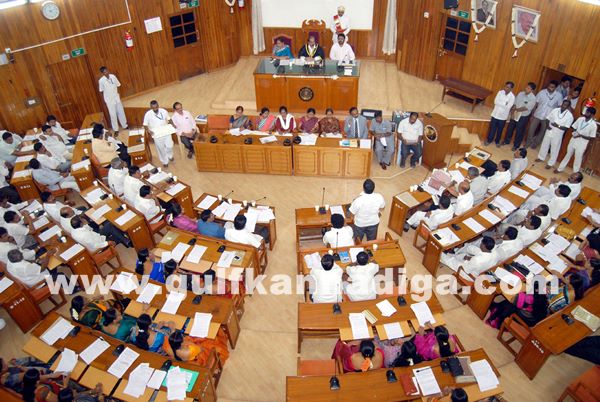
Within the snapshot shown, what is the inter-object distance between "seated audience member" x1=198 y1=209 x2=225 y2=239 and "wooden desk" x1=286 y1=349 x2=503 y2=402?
3.50m

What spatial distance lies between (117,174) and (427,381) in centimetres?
780

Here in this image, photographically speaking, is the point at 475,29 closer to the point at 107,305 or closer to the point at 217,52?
the point at 217,52

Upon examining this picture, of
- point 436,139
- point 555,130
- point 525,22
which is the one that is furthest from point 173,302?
point 525,22

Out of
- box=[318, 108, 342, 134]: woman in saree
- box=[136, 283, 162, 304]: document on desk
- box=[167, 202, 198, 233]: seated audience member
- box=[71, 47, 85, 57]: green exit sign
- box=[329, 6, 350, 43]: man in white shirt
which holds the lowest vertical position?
box=[136, 283, 162, 304]: document on desk

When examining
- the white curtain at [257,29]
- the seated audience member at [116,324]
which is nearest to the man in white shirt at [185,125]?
the white curtain at [257,29]

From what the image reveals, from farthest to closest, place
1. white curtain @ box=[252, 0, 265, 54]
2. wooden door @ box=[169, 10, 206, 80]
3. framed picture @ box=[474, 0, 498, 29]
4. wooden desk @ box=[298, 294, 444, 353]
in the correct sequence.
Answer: white curtain @ box=[252, 0, 265, 54] < wooden door @ box=[169, 10, 206, 80] < framed picture @ box=[474, 0, 498, 29] < wooden desk @ box=[298, 294, 444, 353]

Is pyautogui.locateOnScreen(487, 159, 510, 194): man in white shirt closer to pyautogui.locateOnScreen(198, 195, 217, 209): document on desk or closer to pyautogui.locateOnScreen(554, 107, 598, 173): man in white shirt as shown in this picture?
pyautogui.locateOnScreen(554, 107, 598, 173): man in white shirt

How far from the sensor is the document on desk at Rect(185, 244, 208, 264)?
27.7ft

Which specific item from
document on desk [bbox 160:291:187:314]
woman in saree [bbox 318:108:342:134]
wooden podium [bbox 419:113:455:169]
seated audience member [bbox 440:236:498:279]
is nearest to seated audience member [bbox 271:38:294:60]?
woman in saree [bbox 318:108:342:134]

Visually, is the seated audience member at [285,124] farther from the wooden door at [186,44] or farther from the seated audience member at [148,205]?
the wooden door at [186,44]

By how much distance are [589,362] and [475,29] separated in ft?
30.8

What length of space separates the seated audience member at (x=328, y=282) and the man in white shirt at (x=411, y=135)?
527cm

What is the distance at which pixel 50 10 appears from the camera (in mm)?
12133

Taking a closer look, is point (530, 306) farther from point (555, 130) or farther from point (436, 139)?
point (555, 130)
